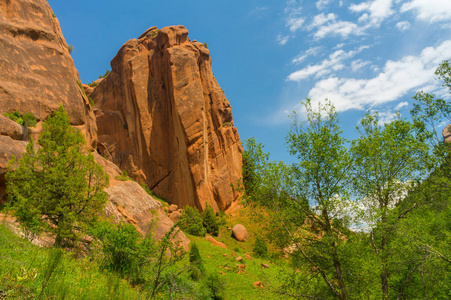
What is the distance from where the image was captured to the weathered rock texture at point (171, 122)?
166ft

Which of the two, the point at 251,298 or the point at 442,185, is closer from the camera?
the point at 442,185

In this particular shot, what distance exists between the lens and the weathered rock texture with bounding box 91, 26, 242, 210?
50469mm

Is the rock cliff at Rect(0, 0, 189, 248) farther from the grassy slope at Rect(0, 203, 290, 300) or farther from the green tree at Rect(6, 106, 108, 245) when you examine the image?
the grassy slope at Rect(0, 203, 290, 300)

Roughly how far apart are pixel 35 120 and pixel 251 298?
69.1ft

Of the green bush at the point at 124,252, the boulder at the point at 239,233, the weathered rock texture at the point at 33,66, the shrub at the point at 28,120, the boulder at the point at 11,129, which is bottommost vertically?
the green bush at the point at 124,252

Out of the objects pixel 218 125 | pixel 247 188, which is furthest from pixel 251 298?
pixel 218 125

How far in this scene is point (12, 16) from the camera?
24.9 metres

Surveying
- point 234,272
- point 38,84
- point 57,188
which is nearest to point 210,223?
point 234,272

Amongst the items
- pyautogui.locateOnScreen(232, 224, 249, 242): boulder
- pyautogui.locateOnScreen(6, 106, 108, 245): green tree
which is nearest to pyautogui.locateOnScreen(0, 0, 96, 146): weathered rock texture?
pyautogui.locateOnScreen(6, 106, 108, 245): green tree

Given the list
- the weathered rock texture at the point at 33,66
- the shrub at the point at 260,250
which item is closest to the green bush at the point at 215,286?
the shrub at the point at 260,250

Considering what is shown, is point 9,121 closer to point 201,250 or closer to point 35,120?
point 35,120

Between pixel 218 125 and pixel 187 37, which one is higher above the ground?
pixel 187 37

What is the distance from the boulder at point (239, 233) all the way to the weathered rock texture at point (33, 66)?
27.1 metres

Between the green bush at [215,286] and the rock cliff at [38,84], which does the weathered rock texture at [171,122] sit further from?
the green bush at [215,286]
